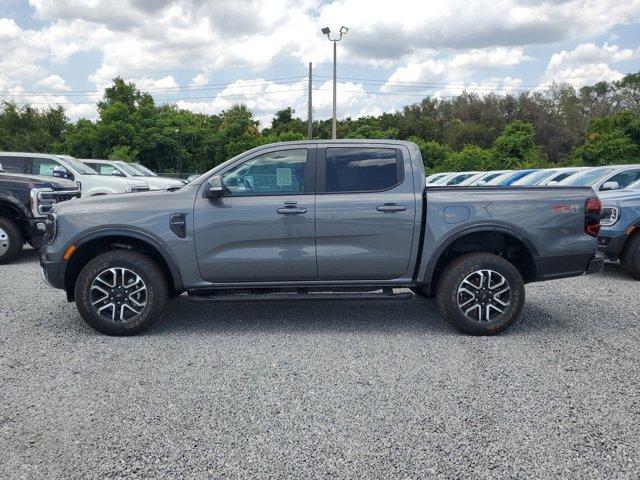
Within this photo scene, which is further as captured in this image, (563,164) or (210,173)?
(563,164)

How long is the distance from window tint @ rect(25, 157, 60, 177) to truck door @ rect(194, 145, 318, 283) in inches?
320

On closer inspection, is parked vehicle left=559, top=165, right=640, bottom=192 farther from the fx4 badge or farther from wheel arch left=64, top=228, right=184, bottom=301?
wheel arch left=64, top=228, right=184, bottom=301

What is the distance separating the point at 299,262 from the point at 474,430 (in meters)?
2.28

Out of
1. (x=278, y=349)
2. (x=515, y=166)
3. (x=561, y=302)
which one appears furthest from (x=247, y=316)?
(x=515, y=166)

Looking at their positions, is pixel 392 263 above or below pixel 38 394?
above

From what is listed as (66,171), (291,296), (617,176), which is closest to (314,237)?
(291,296)

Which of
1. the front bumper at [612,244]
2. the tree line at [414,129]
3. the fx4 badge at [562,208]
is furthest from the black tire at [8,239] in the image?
the tree line at [414,129]

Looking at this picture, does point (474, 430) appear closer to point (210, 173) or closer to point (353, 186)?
point (353, 186)

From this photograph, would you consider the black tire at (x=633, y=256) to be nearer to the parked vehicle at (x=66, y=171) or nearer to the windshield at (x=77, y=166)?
the parked vehicle at (x=66, y=171)

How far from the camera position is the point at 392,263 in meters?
5.04

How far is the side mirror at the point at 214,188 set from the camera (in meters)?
4.88

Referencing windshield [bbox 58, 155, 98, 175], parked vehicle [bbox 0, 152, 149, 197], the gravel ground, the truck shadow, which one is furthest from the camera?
windshield [bbox 58, 155, 98, 175]

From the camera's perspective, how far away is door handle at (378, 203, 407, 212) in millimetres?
4957

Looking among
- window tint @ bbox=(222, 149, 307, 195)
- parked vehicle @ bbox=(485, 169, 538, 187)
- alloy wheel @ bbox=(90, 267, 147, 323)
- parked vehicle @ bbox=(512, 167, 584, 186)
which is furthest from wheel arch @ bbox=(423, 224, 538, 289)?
parked vehicle @ bbox=(485, 169, 538, 187)
